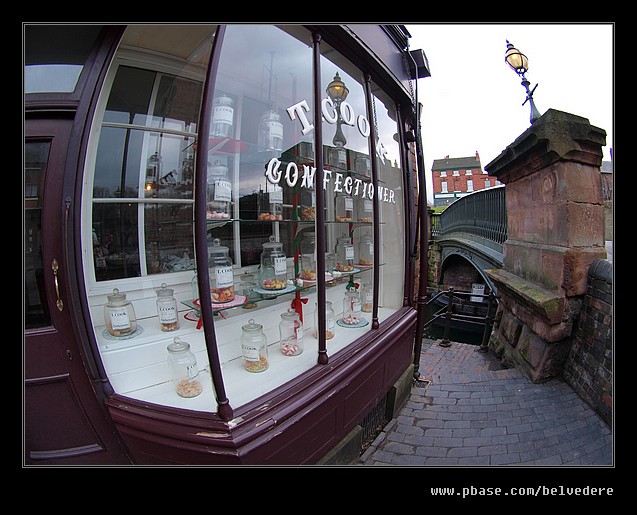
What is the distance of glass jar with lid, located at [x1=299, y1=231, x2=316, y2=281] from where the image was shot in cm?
258

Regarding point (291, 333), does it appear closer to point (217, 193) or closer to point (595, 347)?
point (217, 193)

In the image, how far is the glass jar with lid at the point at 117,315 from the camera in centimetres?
197

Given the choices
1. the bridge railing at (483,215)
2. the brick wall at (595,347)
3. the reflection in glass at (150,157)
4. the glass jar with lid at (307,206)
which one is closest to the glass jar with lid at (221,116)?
the reflection in glass at (150,157)

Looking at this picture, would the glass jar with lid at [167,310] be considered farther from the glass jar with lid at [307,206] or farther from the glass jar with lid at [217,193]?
the glass jar with lid at [307,206]

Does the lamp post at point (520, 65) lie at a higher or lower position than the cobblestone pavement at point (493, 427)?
higher

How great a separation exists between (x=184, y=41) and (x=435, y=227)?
58.7 feet

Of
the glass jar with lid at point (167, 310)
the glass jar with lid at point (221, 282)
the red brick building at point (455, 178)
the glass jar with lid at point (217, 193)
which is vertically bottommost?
the glass jar with lid at point (167, 310)

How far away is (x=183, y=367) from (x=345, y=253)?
5.69 feet

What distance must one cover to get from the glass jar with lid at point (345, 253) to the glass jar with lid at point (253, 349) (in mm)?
1139

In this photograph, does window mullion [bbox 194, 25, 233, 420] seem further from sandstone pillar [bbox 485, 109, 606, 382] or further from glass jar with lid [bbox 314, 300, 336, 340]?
sandstone pillar [bbox 485, 109, 606, 382]

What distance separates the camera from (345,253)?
2.97 m

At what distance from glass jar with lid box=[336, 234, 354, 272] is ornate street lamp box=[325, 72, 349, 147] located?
912 millimetres

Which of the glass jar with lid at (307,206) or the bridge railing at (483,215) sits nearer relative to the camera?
the glass jar with lid at (307,206)

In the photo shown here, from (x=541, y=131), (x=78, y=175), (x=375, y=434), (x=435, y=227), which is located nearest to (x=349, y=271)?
(x=375, y=434)
